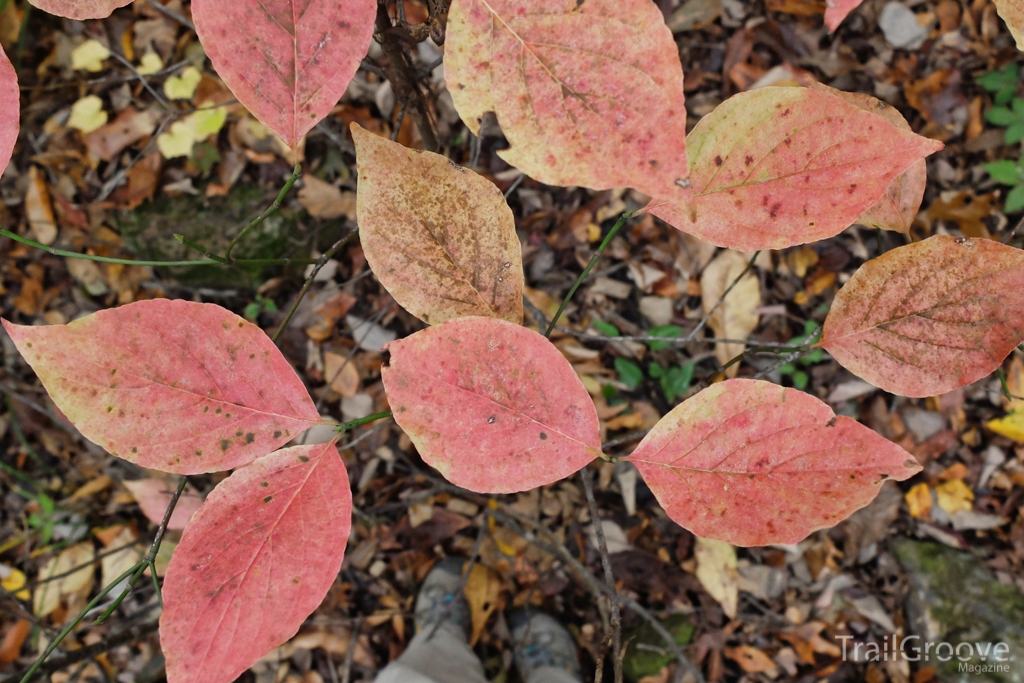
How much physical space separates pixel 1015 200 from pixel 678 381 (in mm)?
947

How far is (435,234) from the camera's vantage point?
2.02ft

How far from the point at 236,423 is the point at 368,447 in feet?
3.56

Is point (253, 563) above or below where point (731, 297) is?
above

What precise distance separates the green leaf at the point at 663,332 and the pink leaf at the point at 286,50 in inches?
46.8

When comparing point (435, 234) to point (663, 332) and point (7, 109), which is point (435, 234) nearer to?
point (7, 109)

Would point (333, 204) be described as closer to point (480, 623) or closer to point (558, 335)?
point (558, 335)

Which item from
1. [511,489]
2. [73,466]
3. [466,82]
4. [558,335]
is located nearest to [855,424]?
[511,489]

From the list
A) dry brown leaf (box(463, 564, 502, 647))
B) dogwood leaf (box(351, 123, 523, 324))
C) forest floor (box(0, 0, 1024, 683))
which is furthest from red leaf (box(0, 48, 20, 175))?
dry brown leaf (box(463, 564, 502, 647))

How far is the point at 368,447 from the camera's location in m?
1.65

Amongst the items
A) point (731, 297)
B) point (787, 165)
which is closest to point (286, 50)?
point (787, 165)

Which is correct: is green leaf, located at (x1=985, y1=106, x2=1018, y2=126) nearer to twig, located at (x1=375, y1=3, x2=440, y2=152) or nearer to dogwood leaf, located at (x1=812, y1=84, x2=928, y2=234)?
dogwood leaf, located at (x1=812, y1=84, x2=928, y2=234)

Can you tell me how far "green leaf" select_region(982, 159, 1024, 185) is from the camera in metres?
1.50

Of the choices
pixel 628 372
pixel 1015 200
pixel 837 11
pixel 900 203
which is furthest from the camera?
pixel 628 372

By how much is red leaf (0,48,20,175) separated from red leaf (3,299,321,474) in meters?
0.15
